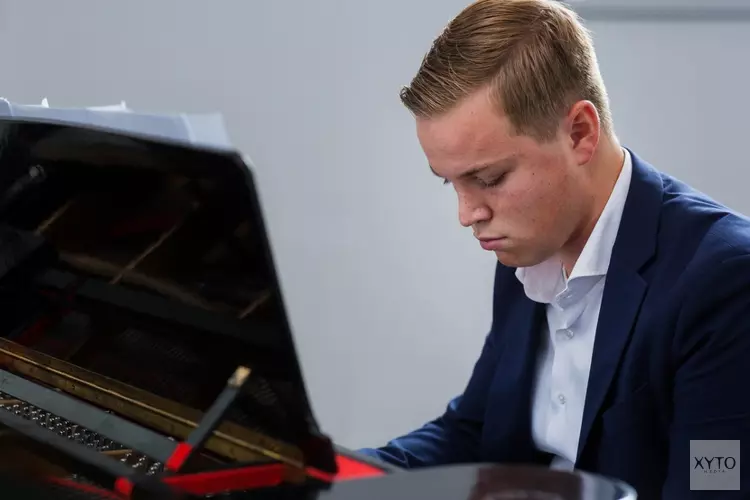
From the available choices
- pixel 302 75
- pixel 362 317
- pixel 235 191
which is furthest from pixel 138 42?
pixel 235 191

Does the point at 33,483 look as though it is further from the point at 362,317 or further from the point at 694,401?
the point at 362,317

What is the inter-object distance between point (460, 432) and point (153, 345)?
51cm

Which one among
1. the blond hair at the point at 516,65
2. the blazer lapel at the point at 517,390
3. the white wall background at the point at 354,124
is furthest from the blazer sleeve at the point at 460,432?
the white wall background at the point at 354,124

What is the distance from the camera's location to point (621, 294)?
112 centimetres

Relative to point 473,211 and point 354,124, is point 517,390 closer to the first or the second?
point 473,211

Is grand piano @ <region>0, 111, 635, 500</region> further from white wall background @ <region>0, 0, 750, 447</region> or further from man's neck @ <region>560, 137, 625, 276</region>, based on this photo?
white wall background @ <region>0, 0, 750, 447</region>

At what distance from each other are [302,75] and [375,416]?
806 mm

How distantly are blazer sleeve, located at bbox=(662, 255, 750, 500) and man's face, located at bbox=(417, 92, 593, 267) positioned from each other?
0.18m

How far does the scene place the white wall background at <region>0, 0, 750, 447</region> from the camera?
76.4 inches

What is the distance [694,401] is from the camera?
1.05 meters

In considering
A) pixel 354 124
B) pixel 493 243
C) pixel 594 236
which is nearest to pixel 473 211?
pixel 493 243

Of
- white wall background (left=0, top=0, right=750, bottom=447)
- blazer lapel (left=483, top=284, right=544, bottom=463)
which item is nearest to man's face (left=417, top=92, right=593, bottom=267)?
blazer lapel (left=483, top=284, right=544, bottom=463)

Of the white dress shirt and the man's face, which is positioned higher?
the man's face

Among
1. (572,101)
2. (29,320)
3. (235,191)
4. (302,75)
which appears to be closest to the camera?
(235,191)
